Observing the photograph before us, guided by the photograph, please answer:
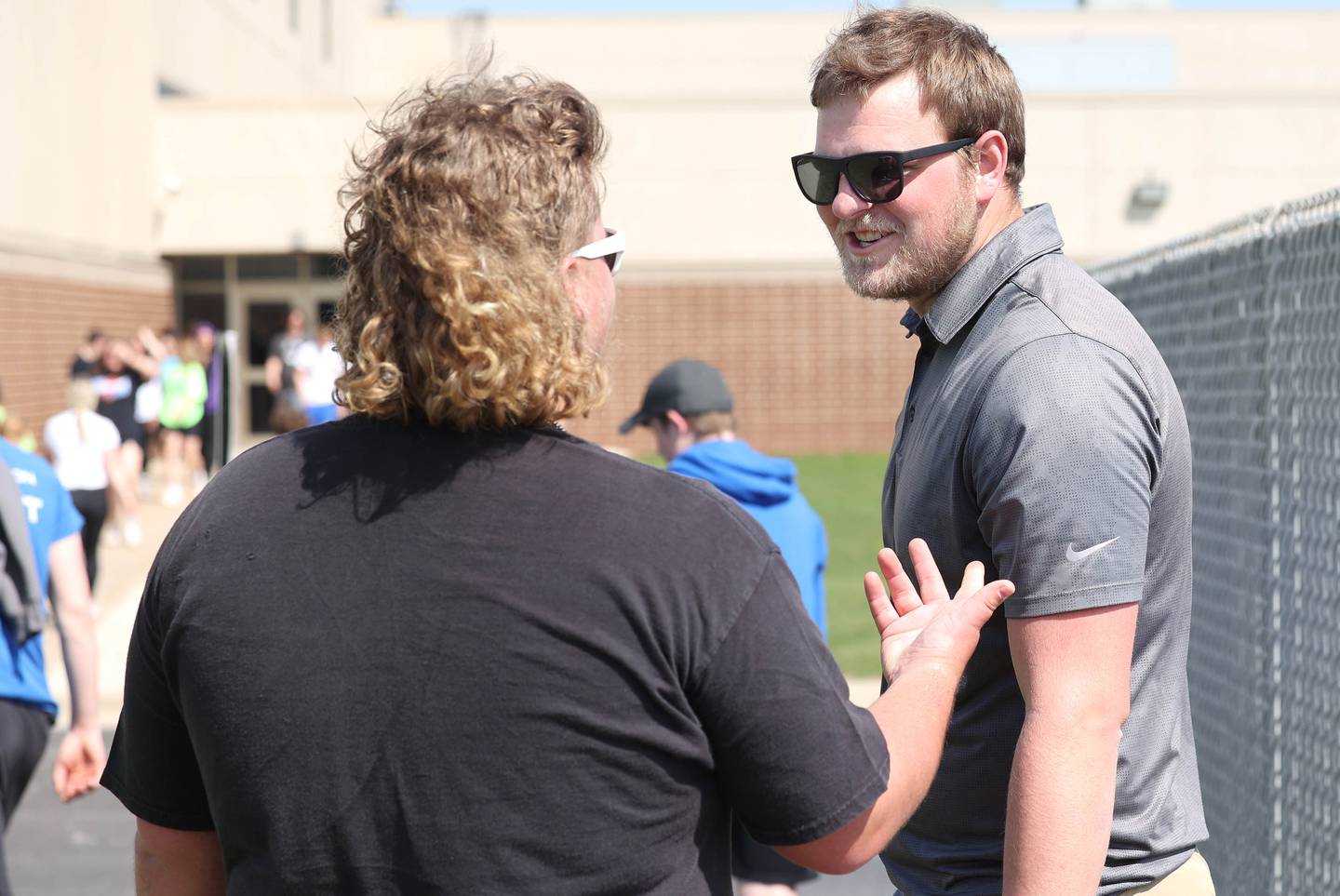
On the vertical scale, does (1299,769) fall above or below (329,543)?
below

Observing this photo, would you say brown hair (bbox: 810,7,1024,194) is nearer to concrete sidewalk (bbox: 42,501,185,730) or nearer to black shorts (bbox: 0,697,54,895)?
black shorts (bbox: 0,697,54,895)

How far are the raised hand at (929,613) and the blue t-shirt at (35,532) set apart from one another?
9.49 ft

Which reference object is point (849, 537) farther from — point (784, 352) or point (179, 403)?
point (784, 352)

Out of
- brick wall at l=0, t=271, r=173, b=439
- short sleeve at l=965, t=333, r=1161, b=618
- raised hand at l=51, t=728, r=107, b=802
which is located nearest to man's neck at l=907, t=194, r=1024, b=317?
short sleeve at l=965, t=333, r=1161, b=618

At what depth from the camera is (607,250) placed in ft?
Answer: 6.10

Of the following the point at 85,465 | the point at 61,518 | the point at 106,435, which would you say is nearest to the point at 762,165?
the point at 106,435

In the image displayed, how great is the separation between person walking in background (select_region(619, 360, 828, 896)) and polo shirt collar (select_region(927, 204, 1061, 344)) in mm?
2779

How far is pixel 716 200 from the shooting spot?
2384 centimetres

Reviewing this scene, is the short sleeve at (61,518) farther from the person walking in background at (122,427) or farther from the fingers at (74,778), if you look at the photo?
the person walking in background at (122,427)

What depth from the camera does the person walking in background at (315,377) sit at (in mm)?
15837

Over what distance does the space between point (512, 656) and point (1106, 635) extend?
0.87 metres

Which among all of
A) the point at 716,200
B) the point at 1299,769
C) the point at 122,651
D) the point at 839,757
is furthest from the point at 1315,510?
the point at 716,200

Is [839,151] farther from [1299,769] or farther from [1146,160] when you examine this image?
[1146,160]

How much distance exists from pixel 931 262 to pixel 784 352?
2198cm
